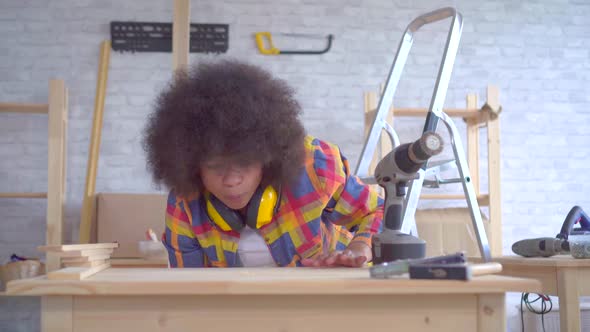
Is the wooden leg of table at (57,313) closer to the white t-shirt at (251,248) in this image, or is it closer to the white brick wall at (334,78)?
the white t-shirt at (251,248)

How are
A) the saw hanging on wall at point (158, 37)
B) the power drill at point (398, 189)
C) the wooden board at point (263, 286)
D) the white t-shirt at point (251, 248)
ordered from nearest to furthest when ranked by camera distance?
1. the wooden board at point (263, 286)
2. the power drill at point (398, 189)
3. the white t-shirt at point (251, 248)
4. the saw hanging on wall at point (158, 37)

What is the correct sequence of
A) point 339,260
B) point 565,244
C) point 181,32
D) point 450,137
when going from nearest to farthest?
point 339,260 → point 181,32 → point 565,244 → point 450,137

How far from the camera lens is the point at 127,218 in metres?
3.41

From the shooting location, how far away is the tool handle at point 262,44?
3.80m

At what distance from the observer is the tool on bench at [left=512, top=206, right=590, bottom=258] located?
1.72 meters

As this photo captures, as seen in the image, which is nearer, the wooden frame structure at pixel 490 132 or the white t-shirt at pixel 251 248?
the white t-shirt at pixel 251 248

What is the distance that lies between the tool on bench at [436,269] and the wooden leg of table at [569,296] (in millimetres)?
839

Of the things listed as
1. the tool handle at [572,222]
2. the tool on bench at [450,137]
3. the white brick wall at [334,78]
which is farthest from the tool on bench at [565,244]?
the white brick wall at [334,78]

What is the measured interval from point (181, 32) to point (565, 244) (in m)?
1.22

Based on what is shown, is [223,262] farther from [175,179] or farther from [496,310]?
[496,310]

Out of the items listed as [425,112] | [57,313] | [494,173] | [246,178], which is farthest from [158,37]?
[57,313]

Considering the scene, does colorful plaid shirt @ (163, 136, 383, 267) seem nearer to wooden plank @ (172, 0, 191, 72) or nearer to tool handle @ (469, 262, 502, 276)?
wooden plank @ (172, 0, 191, 72)

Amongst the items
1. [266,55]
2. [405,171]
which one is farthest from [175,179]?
[266,55]

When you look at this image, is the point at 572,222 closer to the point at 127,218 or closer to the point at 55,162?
the point at 127,218
